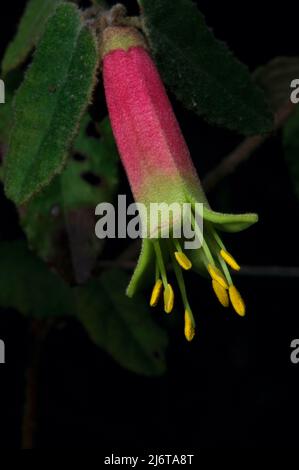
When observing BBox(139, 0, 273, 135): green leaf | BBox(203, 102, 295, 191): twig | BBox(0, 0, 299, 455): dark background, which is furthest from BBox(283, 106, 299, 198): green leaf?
BBox(139, 0, 273, 135): green leaf

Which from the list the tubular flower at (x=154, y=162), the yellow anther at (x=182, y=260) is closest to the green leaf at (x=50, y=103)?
the tubular flower at (x=154, y=162)

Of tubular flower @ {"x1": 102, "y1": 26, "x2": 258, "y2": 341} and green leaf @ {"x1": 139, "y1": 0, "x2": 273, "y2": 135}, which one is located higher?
green leaf @ {"x1": 139, "y1": 0, "x2": 273, "y2": 135}

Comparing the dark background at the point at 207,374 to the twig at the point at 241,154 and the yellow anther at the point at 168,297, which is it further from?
the yellow anther at the point at 168,297

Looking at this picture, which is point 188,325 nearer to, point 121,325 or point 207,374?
point 121,325

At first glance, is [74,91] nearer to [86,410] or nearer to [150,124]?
[150,124]

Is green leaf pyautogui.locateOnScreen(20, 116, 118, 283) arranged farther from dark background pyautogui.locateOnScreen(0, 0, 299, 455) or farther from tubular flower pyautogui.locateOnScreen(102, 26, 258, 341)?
dark background pyautogui.locateOnScreen(0, 0, 299, 455)

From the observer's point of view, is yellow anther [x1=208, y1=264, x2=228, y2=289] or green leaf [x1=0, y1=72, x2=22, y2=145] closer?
yellow anther [x1=208, y1=264, x2=228, y2=289]

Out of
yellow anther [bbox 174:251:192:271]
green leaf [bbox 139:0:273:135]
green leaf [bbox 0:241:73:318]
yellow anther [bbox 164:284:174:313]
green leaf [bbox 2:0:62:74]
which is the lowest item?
yellow anther [bbox 164:284:174:313]
